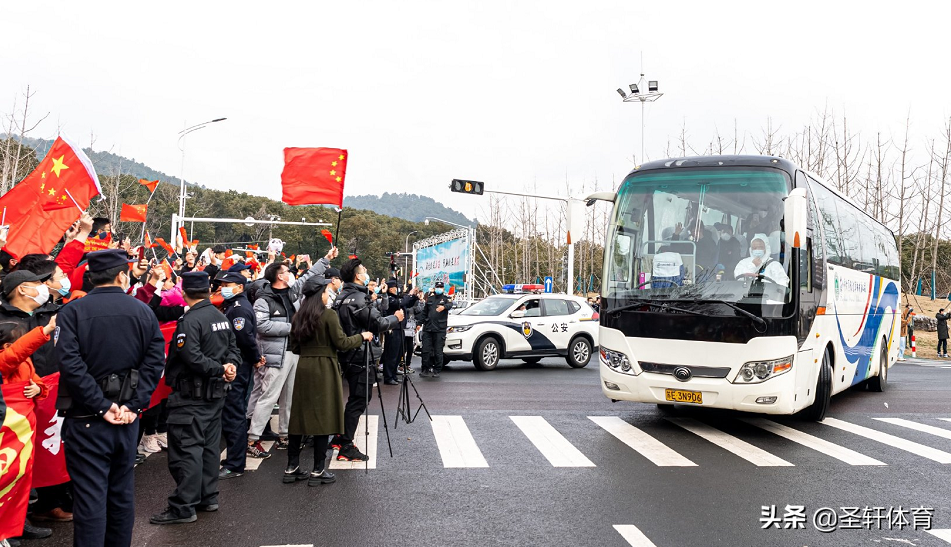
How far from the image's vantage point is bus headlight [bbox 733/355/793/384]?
839cm

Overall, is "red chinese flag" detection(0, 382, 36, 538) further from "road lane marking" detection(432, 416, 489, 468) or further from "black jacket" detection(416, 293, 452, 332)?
"black jacket" detection(416, 293, 452, 332)

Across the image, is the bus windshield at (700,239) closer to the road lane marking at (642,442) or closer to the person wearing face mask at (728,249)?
the person wearing face mask at (728,249)

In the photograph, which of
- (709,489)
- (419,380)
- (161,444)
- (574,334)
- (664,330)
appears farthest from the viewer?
(574,334)

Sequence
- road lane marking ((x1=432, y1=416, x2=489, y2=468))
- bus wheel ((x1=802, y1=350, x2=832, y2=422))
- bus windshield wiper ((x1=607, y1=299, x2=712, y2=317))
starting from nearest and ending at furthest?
road lane marking ((x1=432, y1=416, x2=489, y2=468))
bus windshield wiper ((x1=607, y1=299, x2=712, y2=317))
bus wheel ((x1=802, y1=350, x2=832, y2=422))

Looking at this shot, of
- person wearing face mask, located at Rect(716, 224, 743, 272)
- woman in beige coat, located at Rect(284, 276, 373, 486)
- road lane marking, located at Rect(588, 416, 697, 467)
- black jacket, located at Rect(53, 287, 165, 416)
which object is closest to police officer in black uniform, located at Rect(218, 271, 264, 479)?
woman in beige coat, located at Rect(284, 276, 373, 486)

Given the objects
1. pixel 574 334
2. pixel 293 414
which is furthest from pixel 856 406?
pixel 293 414

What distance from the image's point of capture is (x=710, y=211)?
897 cm

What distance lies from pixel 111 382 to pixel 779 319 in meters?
6.91

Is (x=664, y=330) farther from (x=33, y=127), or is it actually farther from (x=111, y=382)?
(x=33, y=127)

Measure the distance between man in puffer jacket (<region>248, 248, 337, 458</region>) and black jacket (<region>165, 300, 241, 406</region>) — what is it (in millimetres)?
1780

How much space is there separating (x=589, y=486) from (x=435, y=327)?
890 cm

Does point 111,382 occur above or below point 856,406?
above

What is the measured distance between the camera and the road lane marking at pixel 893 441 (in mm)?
8133

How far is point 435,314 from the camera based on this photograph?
1518 centimetres
